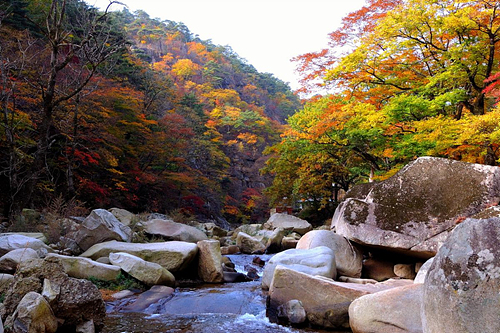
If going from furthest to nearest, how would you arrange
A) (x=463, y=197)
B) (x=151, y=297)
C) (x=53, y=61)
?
(x=53, y=61) < (x=463, y=197) < (x=151, y=297)

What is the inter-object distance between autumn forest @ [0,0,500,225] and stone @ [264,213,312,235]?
1729 mm

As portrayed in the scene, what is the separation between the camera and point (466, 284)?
3154 mm

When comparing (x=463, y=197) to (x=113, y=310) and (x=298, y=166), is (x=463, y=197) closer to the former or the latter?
(x=113, y=310)

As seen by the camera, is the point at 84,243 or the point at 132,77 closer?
the point at 84,243

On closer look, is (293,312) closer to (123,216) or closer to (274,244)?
(123,216)

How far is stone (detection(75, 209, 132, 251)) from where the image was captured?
9242mm

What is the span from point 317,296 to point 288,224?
15376mm

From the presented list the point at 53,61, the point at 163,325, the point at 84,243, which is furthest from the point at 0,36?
the point at 163,325

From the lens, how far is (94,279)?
7.39 meters

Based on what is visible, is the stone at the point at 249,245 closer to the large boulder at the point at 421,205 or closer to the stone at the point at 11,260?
the large boulder at the point at 421,205

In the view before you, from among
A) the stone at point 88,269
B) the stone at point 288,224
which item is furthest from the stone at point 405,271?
the stone at point 288,224

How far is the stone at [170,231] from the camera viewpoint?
12.1m

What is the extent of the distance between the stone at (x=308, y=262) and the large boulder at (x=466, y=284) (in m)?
3.94

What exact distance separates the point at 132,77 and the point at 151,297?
2142 cm
